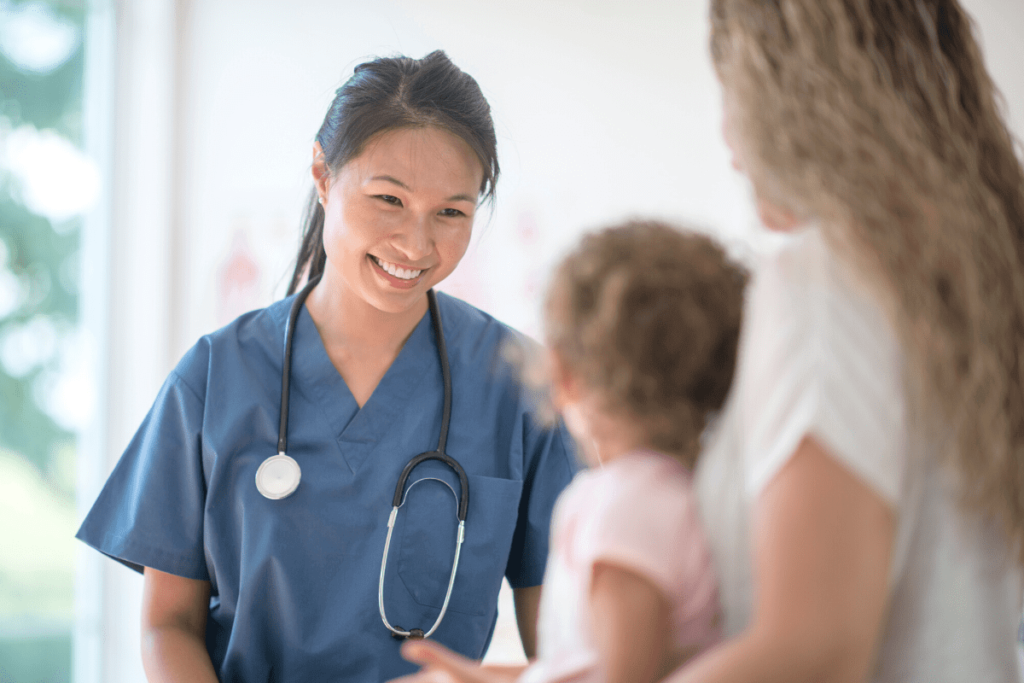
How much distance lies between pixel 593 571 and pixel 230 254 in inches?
106

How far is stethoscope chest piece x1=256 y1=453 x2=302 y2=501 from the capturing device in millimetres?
1222

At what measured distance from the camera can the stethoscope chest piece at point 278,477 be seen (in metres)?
1.22

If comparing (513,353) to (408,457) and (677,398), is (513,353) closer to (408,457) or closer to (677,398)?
(408,457)

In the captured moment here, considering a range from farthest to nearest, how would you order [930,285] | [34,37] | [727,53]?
1. [34,37]
2. [727,53]
3. [930,285]

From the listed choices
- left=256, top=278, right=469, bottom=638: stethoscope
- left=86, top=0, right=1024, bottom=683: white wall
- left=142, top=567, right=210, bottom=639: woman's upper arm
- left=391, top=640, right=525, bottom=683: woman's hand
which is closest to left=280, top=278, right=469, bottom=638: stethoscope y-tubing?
left=256, top=278, right=469, bottom=638: stethoscope

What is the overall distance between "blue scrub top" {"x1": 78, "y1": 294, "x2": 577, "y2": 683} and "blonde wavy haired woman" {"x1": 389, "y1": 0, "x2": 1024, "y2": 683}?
0.68 metres

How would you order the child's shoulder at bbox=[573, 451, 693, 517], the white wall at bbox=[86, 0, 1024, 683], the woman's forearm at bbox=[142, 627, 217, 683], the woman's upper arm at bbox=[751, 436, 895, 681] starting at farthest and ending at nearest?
1. the white wall at bbox=[86, 0, 1024, 683]
2. the woman's forearm at bbox=[142, 627, 217, 683]
3. the child's shoulder at bbox=[573, 451, 693, 517]
4. the woman's upper arm at bbox=[751, 436, 895, 681]

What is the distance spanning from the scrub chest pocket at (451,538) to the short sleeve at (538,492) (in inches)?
3.0

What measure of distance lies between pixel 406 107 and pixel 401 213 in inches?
6.6

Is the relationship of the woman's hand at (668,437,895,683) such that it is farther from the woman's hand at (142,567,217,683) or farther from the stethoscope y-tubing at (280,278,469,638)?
the woman's hand at (142,567,217,683)

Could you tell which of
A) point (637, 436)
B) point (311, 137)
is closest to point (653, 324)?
point (637, 436)

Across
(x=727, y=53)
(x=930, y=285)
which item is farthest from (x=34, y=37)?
(x=930, y=285)

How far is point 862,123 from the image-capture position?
65 centimetres

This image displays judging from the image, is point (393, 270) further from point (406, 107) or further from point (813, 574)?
point (813, 574)
